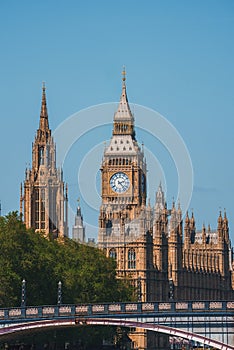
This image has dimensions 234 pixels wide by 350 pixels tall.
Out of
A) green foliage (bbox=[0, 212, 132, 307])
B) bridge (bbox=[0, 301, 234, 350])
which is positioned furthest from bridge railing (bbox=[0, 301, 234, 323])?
green foliage (bbox=[0, 212, 132, 307])

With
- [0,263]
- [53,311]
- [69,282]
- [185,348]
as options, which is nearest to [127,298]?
[185,348]

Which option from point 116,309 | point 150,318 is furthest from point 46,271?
point 150,318

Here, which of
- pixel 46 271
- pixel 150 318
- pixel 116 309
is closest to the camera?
pixel 150 318

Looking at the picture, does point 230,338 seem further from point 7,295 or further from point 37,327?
point 7,295

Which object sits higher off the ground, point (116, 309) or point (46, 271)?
point (46, 271)

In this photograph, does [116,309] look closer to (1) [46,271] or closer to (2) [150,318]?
(2) [150,318]

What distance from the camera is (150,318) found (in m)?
114

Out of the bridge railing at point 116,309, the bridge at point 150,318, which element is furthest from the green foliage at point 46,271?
the bridge at point 150,318

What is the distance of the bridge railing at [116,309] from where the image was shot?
113625 millimetres

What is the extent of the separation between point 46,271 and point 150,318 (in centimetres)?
3448

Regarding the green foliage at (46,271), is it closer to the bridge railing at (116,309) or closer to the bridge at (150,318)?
the bridge railing at (116,309)

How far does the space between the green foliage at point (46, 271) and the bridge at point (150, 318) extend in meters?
20.5

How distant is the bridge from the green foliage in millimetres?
20516

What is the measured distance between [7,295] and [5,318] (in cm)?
2135
